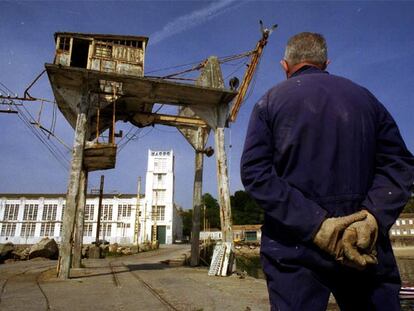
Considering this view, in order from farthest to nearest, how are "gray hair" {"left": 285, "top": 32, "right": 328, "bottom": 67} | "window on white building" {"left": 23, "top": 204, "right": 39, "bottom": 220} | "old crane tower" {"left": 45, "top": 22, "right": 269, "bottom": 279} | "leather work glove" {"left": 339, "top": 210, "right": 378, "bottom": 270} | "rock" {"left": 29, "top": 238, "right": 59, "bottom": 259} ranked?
1. "window on white building" {"left": 23, "top": 204, "right": 39, "bottom": 220}
2. "rock" {"left": 29, "top": 238, "right": 59, "bottom": 259}
3. "old crane tower" {"left": 45, "top": 22, "right": 269, "bottom": 279}
4. "gray hair" {"left": 285, "top": 32, "right": 328, "bottom": 67}
5. "leather work glove" {"left": 339, "top": 210, "right": 378, "bottom": 270}

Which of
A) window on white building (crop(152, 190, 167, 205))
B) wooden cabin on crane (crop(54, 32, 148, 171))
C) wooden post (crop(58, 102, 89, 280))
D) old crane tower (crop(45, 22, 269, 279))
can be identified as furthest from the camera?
window on white building (crop(152, 190, 167, 205))

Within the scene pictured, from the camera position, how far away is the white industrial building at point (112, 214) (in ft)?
206

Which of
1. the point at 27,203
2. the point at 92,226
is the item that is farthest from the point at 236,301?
the point at 27,203

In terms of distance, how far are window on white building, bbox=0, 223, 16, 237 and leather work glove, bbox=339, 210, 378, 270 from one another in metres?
74.9

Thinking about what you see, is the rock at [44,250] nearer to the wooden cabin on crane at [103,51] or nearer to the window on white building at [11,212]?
the wooden cabin on crane at [103,51]

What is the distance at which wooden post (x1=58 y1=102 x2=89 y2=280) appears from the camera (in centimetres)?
884

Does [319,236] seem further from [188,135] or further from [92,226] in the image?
[92,226]

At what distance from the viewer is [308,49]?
77.9 inches

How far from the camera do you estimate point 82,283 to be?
786 cm

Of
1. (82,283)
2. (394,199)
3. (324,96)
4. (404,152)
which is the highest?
(324,96)

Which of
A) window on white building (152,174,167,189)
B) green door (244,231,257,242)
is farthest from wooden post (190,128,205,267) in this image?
green door (244,231,257,242)

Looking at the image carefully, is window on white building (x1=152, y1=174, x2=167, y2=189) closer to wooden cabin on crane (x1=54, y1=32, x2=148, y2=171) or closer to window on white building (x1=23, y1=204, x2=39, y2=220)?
window on white building (x1=23, y1=204, x2=39, y2=220)

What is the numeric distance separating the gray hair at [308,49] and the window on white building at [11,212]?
74.9 metres

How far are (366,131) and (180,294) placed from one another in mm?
5129
